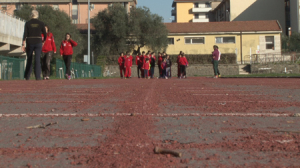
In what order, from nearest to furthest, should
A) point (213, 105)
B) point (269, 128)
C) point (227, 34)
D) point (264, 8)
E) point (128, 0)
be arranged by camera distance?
point (269, 128), point (213, 105), point (227, 34), point (264, 8), point (128, 0)

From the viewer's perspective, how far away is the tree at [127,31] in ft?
181

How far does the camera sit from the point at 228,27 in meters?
56.3

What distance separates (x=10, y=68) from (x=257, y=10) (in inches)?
2267

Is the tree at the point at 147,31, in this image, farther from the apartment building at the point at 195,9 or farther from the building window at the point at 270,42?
the apartment building at the point at 195,9

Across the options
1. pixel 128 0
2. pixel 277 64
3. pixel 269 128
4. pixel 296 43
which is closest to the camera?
pixel 269 128

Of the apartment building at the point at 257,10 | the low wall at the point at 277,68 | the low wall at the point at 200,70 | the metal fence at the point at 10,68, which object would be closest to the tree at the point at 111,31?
the low wall at the point at 200,70

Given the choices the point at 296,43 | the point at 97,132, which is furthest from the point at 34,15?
the point at 296,43

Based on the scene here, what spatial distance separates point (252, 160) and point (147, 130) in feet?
3.72

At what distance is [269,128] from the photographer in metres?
3.49

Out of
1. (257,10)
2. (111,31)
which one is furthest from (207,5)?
(111,31)

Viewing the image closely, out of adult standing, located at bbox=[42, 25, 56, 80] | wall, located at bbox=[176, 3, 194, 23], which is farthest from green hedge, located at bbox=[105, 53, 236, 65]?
wall, located at bbox=[176, 3, 194, 23]

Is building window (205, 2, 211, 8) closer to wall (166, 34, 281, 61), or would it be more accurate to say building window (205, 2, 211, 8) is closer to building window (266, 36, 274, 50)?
wall (166, 34, 281, 61)

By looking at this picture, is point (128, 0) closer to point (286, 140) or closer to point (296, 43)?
point (296, 43)

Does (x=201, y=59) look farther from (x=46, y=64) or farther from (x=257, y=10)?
(x=46, y=64)
